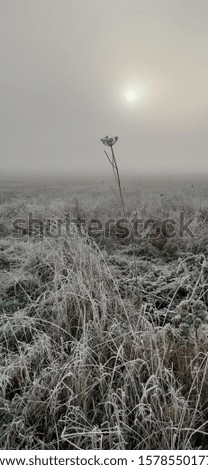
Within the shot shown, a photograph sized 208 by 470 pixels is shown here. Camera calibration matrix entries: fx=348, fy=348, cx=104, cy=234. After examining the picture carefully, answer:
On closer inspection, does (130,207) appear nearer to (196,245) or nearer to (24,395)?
(196,245)

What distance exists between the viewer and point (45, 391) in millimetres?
1538

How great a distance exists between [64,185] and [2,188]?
1.19m

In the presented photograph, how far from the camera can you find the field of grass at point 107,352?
1.36 meters

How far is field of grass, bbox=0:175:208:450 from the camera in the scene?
4.45 ft

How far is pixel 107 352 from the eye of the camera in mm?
1746
